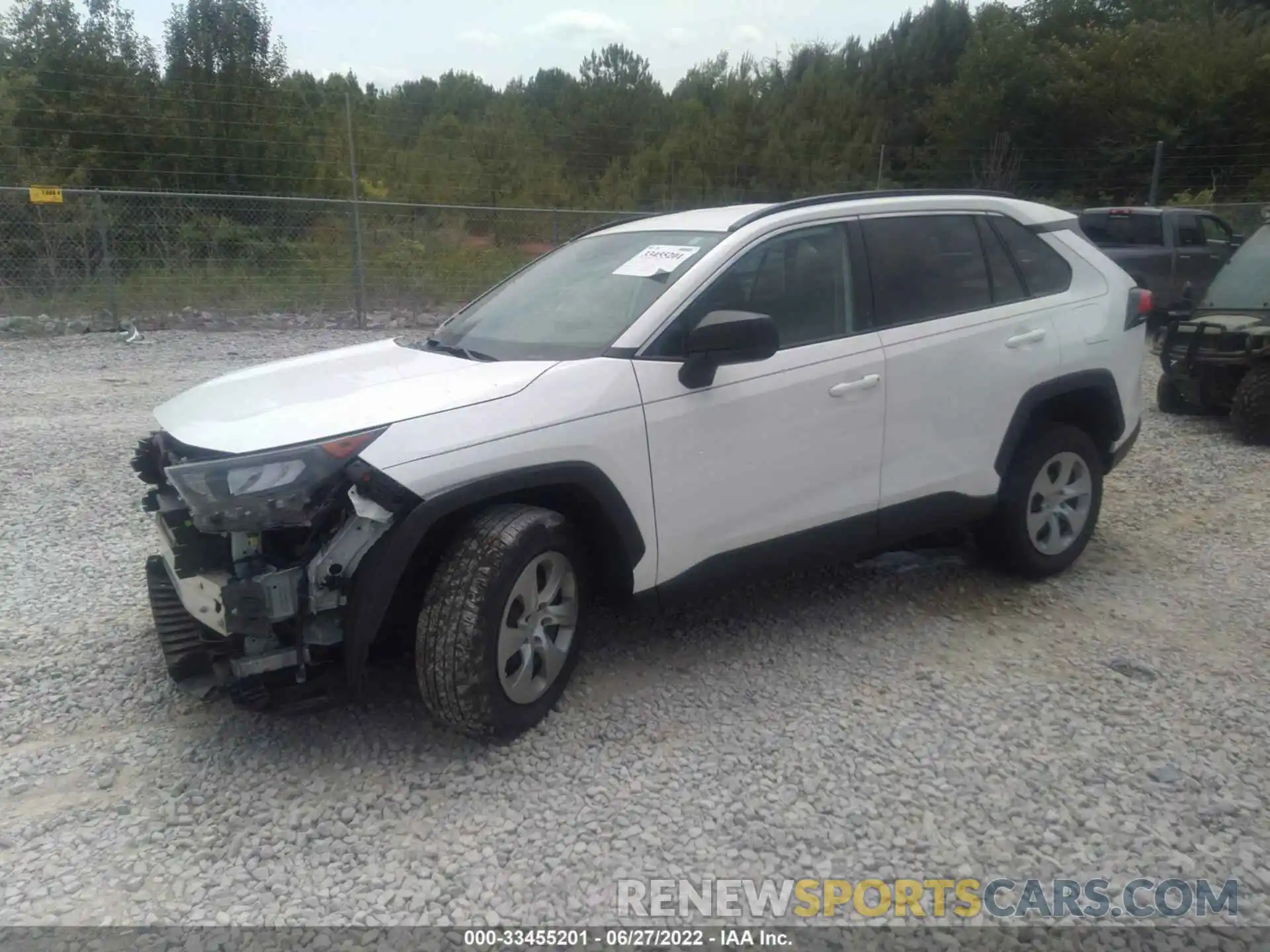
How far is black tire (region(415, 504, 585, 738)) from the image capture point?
312 centimetres

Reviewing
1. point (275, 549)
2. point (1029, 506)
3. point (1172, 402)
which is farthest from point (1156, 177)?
point (275, 549)

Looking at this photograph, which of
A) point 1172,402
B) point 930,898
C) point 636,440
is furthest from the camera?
point 1172,402

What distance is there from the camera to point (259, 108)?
1487 centimetres

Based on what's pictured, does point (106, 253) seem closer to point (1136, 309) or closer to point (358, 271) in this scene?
point (358, 271)

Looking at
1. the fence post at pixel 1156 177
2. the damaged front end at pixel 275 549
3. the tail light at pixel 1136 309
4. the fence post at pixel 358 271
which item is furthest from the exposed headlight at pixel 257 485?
the fence post at pixel 1156 177

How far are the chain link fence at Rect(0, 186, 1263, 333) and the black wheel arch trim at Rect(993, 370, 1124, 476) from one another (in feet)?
30.5

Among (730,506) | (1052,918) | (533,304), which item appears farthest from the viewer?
(533,304)

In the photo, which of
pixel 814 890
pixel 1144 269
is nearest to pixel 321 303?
pixel 1144 269

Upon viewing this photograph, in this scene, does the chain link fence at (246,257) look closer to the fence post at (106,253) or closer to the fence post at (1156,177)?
the fence post at (106,253)

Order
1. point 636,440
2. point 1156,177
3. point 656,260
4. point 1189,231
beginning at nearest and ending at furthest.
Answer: point 636,440 → point 656,260 → point 1189,231 → point 1156,177

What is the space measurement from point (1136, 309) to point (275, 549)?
420cm

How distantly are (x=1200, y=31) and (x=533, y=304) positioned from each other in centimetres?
3027

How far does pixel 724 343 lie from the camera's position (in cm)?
349

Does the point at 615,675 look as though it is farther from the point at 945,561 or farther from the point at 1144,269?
the point at 1144,269
